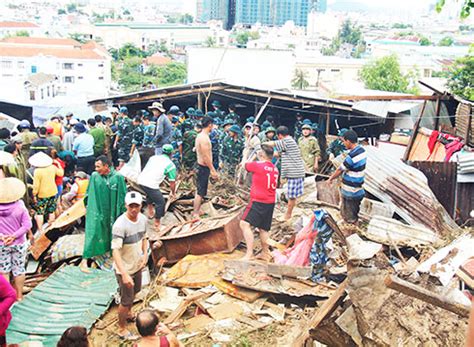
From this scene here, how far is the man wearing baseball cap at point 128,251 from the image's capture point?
5.70 meters

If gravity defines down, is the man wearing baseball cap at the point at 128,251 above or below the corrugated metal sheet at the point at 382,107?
below

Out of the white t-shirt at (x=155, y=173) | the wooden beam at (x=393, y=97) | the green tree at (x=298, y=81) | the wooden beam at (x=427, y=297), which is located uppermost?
the wooden beam at (x=393, y=97)

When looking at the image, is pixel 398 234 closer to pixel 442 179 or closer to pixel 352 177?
pixel 352 177

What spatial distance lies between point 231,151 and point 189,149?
0.87 metres

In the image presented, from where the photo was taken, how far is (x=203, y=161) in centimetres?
880

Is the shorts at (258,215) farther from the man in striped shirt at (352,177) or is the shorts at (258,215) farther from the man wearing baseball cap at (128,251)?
the man wearing baseball cap at (128,251)

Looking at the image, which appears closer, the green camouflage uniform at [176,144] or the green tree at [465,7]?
the green tree at [465,7]

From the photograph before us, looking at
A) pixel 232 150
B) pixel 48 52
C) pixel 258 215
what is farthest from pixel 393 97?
pixel 48 52

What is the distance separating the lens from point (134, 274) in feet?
19.9

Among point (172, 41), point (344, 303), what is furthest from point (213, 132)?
point (172, 41)

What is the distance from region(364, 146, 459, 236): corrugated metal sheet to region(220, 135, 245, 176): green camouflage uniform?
8.76ft

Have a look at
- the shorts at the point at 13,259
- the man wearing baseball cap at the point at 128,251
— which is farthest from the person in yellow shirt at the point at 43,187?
the man wearing baseball cap at the point at 128,251

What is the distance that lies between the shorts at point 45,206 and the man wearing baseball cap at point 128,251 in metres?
3.06

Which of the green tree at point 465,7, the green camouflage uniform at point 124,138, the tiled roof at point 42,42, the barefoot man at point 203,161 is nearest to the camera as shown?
the green tree at point 465,7
